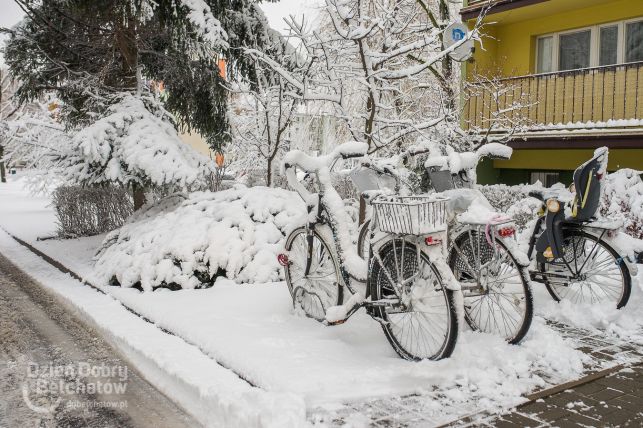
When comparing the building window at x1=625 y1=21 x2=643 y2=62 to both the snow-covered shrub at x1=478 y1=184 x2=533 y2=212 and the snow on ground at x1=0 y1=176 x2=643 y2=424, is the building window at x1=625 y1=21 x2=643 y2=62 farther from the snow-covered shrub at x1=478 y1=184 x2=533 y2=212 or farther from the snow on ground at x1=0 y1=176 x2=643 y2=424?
the snow on ground at x1=0 y1=176 x2=643 y2=424

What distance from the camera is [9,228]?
43.8 ft

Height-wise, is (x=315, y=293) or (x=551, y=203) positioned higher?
(x=551, y=203)

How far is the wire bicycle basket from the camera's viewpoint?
11.8 ft

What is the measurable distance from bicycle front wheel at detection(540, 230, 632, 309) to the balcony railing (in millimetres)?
5554

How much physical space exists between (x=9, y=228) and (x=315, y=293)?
11.5 m

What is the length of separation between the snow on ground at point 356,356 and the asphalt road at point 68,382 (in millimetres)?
430

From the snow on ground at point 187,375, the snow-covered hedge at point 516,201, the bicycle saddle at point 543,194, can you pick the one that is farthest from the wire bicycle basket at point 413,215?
the snow-covered hedge at point 516,201

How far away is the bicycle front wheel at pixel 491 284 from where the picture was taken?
12.7 feet

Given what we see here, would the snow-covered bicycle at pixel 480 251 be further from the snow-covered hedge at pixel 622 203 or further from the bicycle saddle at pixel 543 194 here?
the snow-covered hedge at pixel 622 203

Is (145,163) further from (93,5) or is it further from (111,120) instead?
(93,5)

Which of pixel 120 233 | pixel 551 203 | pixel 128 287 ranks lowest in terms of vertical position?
pixel 128 287

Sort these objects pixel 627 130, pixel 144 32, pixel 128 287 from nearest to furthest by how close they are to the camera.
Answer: pixel 128 287
pixel 144 32
pixel 627 130

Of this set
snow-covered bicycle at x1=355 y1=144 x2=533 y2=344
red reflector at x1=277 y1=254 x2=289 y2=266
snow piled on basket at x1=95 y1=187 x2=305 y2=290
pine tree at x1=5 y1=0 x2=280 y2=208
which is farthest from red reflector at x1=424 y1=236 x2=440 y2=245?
pine tree at x1=5 y1=0 x2=280 y2=208

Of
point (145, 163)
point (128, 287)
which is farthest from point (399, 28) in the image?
point (128, 287)
